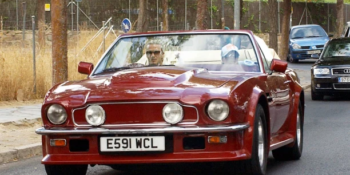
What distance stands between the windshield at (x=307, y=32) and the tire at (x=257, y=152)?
3093cm

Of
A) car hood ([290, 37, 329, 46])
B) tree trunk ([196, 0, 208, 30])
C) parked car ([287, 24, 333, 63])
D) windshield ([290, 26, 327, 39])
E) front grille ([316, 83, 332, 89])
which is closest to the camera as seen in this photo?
front grille ([316, 83, 332, 89])

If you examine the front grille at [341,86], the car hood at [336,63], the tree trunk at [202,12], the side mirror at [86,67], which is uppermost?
the tree trunk at [202,12]

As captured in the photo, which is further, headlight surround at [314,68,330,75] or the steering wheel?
headlight surround at [314,68,330,75]

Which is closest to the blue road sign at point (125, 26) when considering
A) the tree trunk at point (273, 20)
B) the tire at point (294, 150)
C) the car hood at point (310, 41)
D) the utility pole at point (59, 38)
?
the tree trunk at point (273, 20)

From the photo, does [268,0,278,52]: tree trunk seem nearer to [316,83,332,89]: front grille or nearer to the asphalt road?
[316,83,332,89]: front grille

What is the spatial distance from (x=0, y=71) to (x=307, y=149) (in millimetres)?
9805

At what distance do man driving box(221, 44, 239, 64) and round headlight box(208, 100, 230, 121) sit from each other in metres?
1.52

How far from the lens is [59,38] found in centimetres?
1477

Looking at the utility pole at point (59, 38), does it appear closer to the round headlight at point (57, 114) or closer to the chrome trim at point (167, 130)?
the round headlight at point (57, 114)

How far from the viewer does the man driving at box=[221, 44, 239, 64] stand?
8047 mm

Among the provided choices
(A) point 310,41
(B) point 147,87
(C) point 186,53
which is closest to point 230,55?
(C) point 186,53

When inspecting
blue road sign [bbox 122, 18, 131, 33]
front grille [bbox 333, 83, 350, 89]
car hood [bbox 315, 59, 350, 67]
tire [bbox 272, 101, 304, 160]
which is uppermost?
blue road sign [bbox 122, 18, 131, 33]

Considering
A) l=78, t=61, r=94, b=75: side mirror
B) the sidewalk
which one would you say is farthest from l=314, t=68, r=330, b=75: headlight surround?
l=78, t=61, r=94, b=75: side mirror

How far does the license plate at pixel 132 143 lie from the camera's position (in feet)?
21.4
